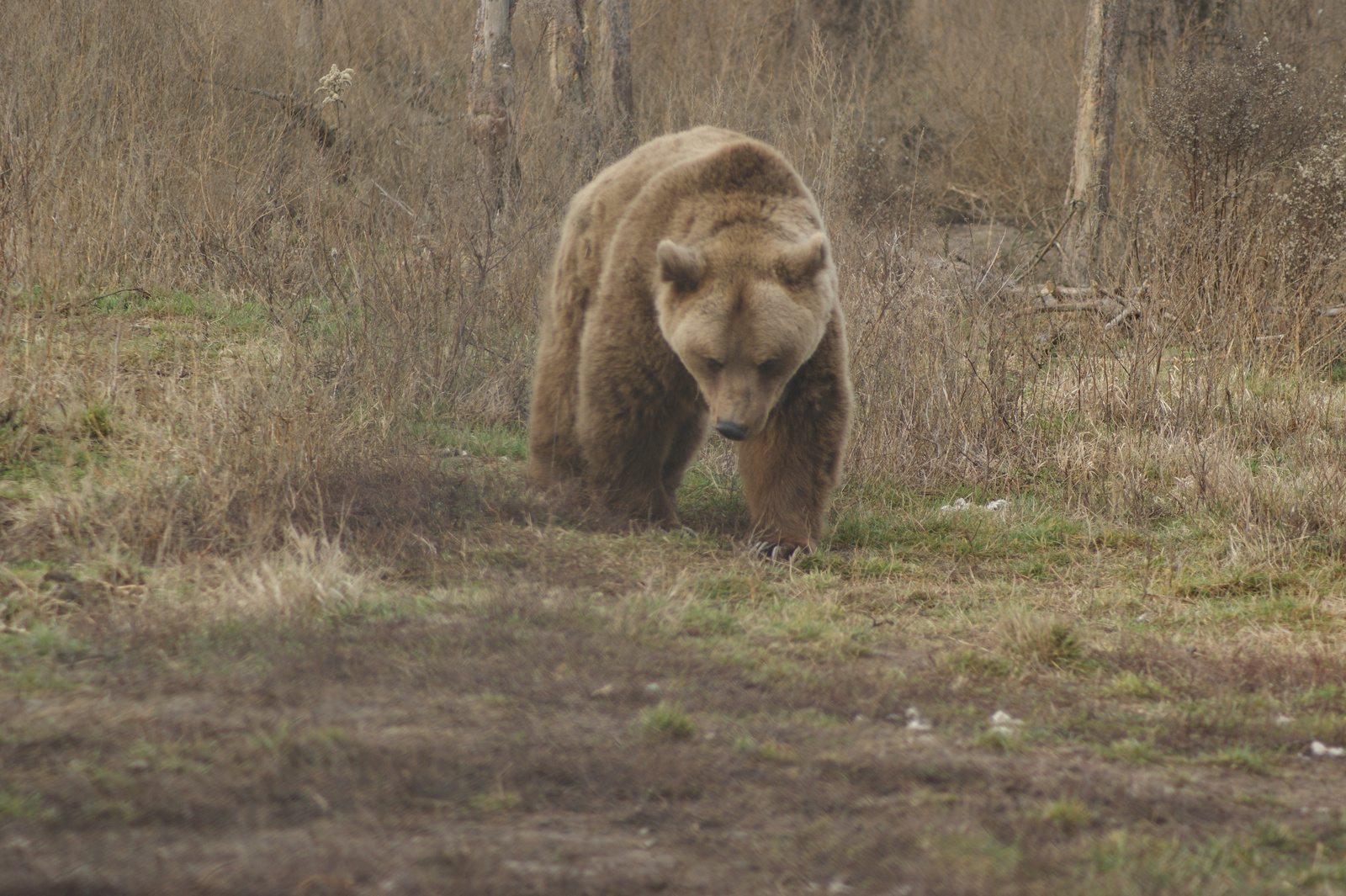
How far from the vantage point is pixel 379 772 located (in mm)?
2498

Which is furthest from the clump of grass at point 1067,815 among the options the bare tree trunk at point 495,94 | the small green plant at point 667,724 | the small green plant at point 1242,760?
the bare tree trunk at point 495,94

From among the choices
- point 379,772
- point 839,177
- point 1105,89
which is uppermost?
point 1105,89

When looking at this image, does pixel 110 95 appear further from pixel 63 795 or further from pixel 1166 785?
pixel 1166 785

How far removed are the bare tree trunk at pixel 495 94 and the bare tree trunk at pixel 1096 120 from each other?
5403 millimetres

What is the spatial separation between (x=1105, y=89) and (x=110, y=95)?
9.03 m

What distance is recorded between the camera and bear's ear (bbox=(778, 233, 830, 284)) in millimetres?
4688

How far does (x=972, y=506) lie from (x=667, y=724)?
11.3 ft

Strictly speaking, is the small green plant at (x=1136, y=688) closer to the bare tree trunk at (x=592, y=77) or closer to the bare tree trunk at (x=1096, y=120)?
the bare tree trunk at (x=592, y=77)

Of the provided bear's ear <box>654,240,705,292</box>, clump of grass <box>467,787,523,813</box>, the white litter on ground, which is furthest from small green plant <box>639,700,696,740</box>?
the white litter on ground

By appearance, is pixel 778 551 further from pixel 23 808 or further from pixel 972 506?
pixel 23 808

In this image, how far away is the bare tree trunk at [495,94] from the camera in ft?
31.6

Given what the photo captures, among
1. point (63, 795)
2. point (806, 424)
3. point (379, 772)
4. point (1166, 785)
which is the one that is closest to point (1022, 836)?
point (1166, 785)

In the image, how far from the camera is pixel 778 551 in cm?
499

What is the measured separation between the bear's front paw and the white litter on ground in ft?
3.69
